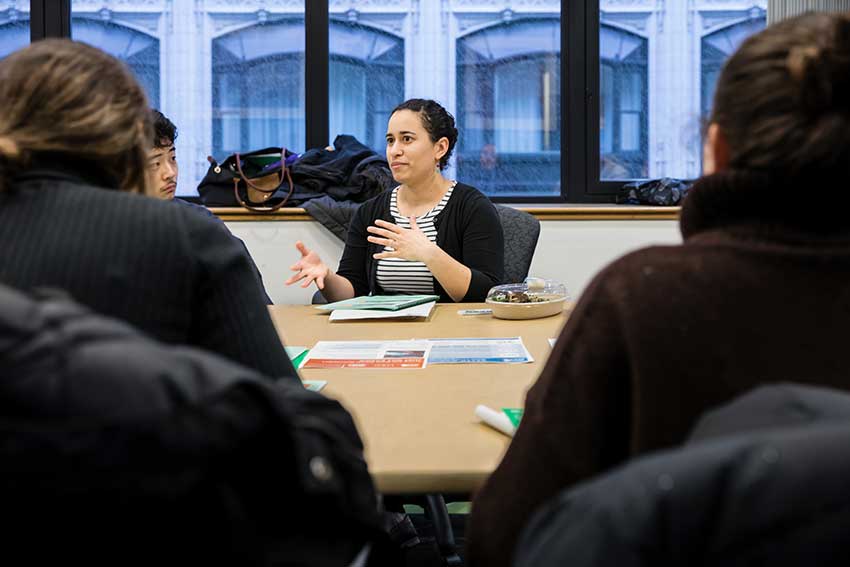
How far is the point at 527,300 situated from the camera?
2146 mm

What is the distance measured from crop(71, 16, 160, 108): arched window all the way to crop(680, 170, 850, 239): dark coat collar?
3.88m

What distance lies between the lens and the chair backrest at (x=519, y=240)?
2857mm

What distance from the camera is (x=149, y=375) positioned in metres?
0.54

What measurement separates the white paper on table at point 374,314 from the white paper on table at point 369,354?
33 cm

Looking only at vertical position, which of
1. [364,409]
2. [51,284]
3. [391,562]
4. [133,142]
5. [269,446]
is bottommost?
[391,562]

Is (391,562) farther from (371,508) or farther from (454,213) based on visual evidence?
(454,213)

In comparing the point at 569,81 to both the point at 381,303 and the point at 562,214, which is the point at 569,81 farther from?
the point at 381,303

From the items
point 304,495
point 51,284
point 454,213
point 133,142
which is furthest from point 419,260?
point 304,495

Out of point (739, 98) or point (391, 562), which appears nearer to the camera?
point (739, 98)

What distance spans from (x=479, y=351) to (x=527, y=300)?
510mm

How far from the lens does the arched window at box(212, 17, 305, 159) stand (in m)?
4.25

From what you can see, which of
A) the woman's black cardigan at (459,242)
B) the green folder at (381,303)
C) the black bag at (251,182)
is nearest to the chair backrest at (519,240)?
the woman's black cardigan at (459,242)

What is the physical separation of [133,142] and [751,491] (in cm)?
83

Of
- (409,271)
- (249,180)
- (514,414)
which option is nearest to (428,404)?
(514,414)
